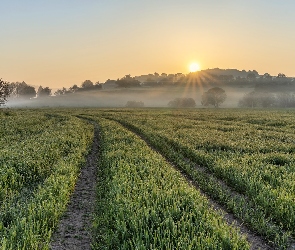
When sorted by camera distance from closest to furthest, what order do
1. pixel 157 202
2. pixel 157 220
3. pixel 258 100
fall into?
pixel 157 220 → pixel 157 202 → pixel 258 100

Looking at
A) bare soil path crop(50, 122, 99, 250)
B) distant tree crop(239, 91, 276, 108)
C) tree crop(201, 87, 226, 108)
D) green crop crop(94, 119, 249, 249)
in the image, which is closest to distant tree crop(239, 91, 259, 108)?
distant tree crop(239, 91, 276, 108)

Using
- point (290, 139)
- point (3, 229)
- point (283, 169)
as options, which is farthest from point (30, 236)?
point (290, 139)

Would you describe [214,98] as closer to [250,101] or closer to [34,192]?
[250,101]

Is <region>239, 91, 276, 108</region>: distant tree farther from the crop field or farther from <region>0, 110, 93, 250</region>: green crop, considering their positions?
<region>0, 110, 93, 250</region>: green crop

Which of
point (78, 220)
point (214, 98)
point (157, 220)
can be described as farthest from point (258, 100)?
point (157, 220)

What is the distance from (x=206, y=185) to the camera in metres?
13.1

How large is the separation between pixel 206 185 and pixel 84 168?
7.38 meters

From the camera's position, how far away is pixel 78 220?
9.55 metres

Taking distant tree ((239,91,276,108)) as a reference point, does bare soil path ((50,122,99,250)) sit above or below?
below

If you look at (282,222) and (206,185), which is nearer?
(282,222)

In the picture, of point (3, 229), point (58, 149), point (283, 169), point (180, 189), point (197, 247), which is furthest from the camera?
point (58, 149)

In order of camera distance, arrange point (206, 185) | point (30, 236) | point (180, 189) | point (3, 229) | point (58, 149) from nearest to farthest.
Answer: point (30, 236)
point (3, 229)
point (180, 189)
point (206, 185)
point (58, 149)

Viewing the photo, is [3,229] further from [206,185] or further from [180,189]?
[206,185]

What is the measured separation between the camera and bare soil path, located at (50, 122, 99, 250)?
8.05 m
